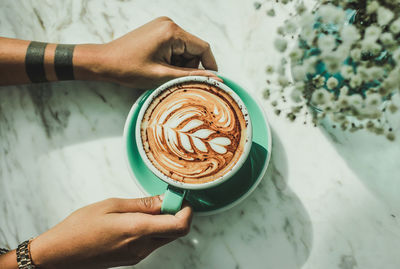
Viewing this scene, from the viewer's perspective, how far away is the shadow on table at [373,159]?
2.56ft

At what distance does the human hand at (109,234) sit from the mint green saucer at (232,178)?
7 cm

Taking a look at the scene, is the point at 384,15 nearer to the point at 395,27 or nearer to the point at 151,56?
the point at 395,27

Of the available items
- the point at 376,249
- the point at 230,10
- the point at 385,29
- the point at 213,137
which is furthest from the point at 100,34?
the point at 376,249

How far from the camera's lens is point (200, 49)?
0.76 m

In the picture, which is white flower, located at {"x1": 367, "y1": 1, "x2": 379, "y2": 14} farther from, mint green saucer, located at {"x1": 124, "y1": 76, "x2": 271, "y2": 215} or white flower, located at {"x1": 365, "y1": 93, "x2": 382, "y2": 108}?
mint green saucer, located at {"x1": 124, "y1": 76, "x2": 271, "y2": 215}

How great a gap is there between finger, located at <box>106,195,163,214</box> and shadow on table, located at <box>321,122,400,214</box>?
472 millimetres

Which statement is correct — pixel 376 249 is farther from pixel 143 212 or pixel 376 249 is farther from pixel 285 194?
pixel 143 212

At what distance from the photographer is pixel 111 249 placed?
0.67m

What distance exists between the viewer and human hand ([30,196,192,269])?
629 millimetres

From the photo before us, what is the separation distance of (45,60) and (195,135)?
47 cm

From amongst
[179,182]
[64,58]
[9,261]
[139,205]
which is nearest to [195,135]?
[179,182]

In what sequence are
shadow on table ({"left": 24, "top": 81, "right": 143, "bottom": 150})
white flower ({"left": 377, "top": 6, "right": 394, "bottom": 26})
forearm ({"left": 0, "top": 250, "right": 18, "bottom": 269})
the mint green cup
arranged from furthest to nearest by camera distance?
shadow on table ({"left": 24, "top": 81, "right": 143, "bottom": 150}) → forearm ({"left": 0, "top": 250, "right": 18, "bottom": 269}) → the mint green cup → white flower ({"left": 377, "top": 6, "right": 394, "bottom": 26})

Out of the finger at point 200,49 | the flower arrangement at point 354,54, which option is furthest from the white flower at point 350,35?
the finger at point 200,49

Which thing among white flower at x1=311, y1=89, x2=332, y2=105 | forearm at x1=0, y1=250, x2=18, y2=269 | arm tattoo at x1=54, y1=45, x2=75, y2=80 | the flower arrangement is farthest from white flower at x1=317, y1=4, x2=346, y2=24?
forearm at x1=0, y1=250, x2=18, y2=269
